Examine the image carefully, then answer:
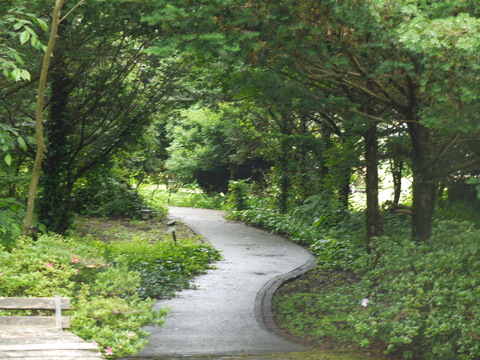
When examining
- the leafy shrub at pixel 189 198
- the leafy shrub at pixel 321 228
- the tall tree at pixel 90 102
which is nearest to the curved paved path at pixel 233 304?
the leafy shrub at pixel 321 228

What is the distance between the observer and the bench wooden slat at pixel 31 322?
4.95 m

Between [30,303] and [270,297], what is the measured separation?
21.2ft

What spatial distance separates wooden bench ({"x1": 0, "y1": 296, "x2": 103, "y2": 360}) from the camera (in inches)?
167

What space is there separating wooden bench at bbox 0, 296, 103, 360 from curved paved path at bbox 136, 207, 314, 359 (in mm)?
2618

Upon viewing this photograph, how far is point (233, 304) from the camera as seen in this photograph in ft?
33.9

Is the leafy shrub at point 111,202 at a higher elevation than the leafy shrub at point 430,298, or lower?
higher

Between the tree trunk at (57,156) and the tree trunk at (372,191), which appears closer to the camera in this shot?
the tree trunk at (372,191)

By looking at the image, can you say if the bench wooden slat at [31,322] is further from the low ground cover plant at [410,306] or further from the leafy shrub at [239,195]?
the leafy shrub at [239,195]

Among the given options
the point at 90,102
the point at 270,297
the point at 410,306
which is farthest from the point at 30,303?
the point at 90,102

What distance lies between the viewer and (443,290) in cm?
698

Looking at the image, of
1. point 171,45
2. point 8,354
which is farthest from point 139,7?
point 8,354

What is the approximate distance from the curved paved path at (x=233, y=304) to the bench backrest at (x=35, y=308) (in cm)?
259

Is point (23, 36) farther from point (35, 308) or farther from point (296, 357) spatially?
point (296, 357)

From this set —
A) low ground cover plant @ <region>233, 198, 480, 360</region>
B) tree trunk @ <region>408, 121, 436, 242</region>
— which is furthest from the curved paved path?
tree trunk @ <region>408, 121, 436, 242</region>
